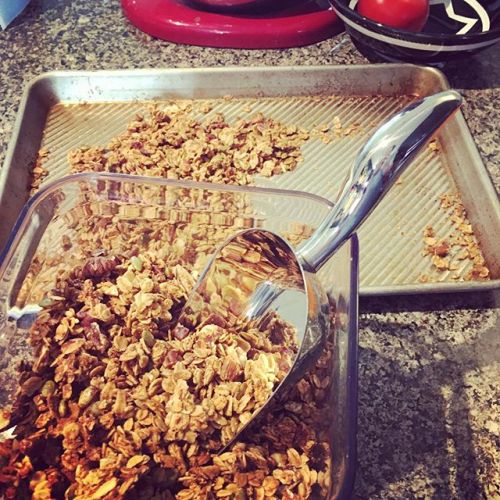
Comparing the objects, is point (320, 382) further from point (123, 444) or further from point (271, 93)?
point (271, 93)

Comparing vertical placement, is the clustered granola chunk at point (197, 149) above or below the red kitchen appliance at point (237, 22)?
below

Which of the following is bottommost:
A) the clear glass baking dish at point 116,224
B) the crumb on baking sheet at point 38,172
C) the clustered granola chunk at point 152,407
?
the clustered granola chunk at point 152,407

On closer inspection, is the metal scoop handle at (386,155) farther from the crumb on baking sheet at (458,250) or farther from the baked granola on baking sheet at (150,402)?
the crumb on baking sheet at (458,250)

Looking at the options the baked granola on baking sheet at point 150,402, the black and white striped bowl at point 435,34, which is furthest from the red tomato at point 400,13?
the baked granola on baking sheet at point 150,402

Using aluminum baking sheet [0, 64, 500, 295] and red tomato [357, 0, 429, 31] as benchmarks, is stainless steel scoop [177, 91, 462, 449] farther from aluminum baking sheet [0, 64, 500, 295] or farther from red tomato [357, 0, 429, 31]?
red tomato [357, 0, 429, 31]

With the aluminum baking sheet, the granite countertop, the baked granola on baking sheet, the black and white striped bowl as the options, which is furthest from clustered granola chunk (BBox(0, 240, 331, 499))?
the black and white striped bowl

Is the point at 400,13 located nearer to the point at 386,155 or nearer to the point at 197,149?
the point at 197,149
